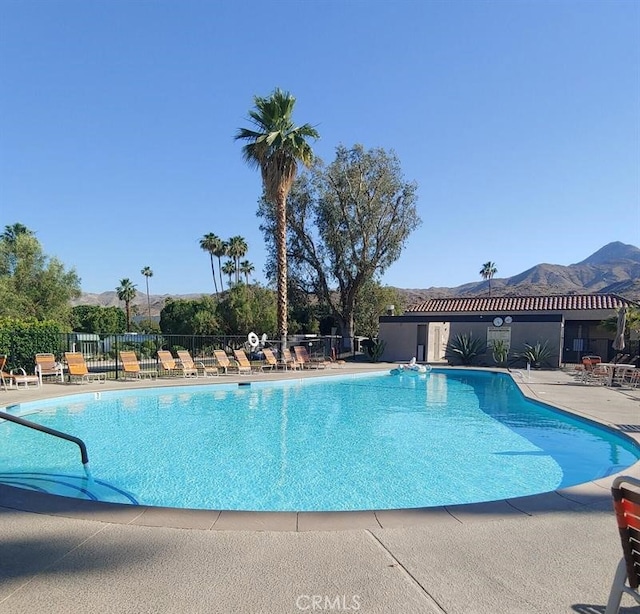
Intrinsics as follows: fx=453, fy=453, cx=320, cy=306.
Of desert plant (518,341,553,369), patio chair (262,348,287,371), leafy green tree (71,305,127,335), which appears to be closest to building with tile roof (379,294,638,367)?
desert plant (518,341,553,369)

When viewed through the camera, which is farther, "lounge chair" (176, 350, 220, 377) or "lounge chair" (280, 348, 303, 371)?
"lounge chair" (280, 348, 303, 371)

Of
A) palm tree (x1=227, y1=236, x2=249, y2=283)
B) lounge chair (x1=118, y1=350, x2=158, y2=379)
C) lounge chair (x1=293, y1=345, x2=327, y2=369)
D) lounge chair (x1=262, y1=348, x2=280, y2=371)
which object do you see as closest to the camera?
lounge chair (x1=118, y1=350, x2=158, y2=379)

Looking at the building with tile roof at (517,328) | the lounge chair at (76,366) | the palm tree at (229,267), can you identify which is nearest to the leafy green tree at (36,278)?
the lounge chair at (76,366)

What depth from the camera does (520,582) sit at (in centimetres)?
270

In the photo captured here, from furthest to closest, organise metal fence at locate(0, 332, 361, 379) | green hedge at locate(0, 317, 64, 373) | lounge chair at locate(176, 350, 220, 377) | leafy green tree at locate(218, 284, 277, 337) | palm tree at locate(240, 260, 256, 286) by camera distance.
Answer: palm tree at locate(240, 260, 256, 286), leafy green tree at locate(218, 284, 277, 337), lounge chair at locate(176, 350, 220, 377), metal fence at locate(0, 332, 361, 379), green hedge at locate(0, 317, 64, 373)

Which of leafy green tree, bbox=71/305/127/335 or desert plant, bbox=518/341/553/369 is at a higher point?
leafy green tree, bbox=71/305/127/335

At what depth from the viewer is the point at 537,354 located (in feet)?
71.1

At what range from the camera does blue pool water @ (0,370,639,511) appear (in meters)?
5.66

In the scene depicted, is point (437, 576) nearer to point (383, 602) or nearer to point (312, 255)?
point (383, 602)

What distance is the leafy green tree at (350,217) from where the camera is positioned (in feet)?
88.9

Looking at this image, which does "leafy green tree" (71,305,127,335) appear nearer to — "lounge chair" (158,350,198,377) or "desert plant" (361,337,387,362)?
"desert plant" (361,337,387,362)

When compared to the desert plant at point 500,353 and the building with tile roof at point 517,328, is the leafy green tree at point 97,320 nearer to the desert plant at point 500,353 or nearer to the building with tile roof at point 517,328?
the building with tile roof at point 517,328

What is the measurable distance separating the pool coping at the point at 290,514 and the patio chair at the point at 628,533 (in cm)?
147

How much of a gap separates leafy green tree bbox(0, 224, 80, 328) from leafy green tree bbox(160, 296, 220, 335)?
8.48 meters
